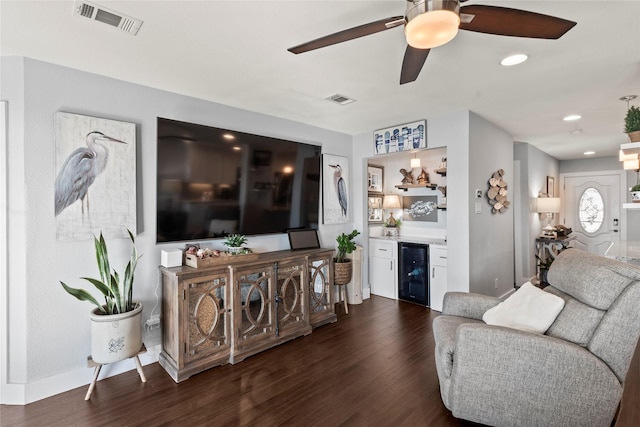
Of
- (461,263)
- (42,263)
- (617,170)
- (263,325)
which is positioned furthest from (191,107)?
(617,170)

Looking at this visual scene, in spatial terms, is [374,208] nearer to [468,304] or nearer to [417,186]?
[417,186]

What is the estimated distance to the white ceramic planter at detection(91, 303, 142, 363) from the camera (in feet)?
7.08

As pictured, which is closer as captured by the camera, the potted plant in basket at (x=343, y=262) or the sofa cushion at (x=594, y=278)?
the sofa cushion at (x=594, y=278)

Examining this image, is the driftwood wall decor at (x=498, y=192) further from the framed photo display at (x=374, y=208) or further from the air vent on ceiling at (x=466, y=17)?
the air vent on ceiling at (x=466, y=17)

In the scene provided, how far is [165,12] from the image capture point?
162 cm

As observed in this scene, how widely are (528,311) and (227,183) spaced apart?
261cm

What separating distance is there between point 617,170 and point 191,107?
25.9 feet

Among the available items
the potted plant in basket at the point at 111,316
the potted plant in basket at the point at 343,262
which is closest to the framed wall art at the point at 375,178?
the potted plant in basket at the point at 343,262

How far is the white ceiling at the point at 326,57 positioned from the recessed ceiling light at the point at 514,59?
6cm

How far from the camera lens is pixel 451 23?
120 cm

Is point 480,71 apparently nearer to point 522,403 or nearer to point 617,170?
point 522,403

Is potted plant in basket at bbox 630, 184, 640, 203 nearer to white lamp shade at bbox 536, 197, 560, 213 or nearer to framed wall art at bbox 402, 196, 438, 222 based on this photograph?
framed wall art at bbox 402, 196, 438, 222

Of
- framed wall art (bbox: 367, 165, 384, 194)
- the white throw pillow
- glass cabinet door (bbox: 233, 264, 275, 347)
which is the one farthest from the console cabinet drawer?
the white throw pillow

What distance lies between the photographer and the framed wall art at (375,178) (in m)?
4.94
